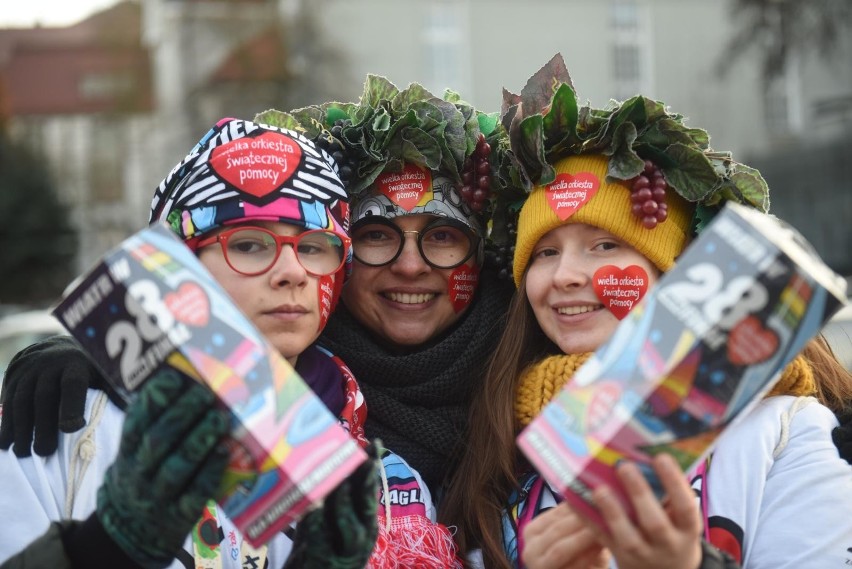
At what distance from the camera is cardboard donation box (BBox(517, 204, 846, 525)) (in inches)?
72.4

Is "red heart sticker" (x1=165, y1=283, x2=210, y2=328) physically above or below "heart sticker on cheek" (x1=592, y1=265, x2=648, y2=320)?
above

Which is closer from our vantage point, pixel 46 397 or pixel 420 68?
pixel 46 397

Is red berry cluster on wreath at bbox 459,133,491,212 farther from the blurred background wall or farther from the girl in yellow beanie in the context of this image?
the blurred background wall

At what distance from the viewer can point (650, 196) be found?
2.95 meters

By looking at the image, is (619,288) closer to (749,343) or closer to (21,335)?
(749,343)

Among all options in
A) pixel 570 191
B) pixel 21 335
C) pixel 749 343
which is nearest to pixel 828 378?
pixel 570 191

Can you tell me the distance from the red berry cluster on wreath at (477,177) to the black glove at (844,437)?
1287 mm

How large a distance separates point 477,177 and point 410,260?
0.35 m

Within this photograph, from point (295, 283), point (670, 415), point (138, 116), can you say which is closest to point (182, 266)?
point (295, 283)

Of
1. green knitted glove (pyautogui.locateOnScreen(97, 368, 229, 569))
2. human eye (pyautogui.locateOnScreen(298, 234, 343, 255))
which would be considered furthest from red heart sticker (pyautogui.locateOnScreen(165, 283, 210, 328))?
human eye (pyautogui.locateOnScreen(298, 234, 343, 255))

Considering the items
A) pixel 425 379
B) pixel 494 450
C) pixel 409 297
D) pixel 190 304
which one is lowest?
pixel 494 450

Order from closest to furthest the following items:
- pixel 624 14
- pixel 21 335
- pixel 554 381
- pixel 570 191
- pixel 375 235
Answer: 1. pixel 554 381
2. pixel 570 191
3. pixel 375 235
4. pixel 21 335
5. pixel 624 14

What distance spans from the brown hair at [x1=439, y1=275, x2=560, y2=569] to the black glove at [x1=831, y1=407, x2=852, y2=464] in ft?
2.87

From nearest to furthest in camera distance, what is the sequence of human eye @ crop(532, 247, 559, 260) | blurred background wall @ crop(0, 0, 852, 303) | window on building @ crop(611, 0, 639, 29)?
human eye @ crop(532, 247, 559, 260)
blurred background wall @ crop(0, 0, 852, 303)
window on building @ crop(611, 0, 639, 29)
